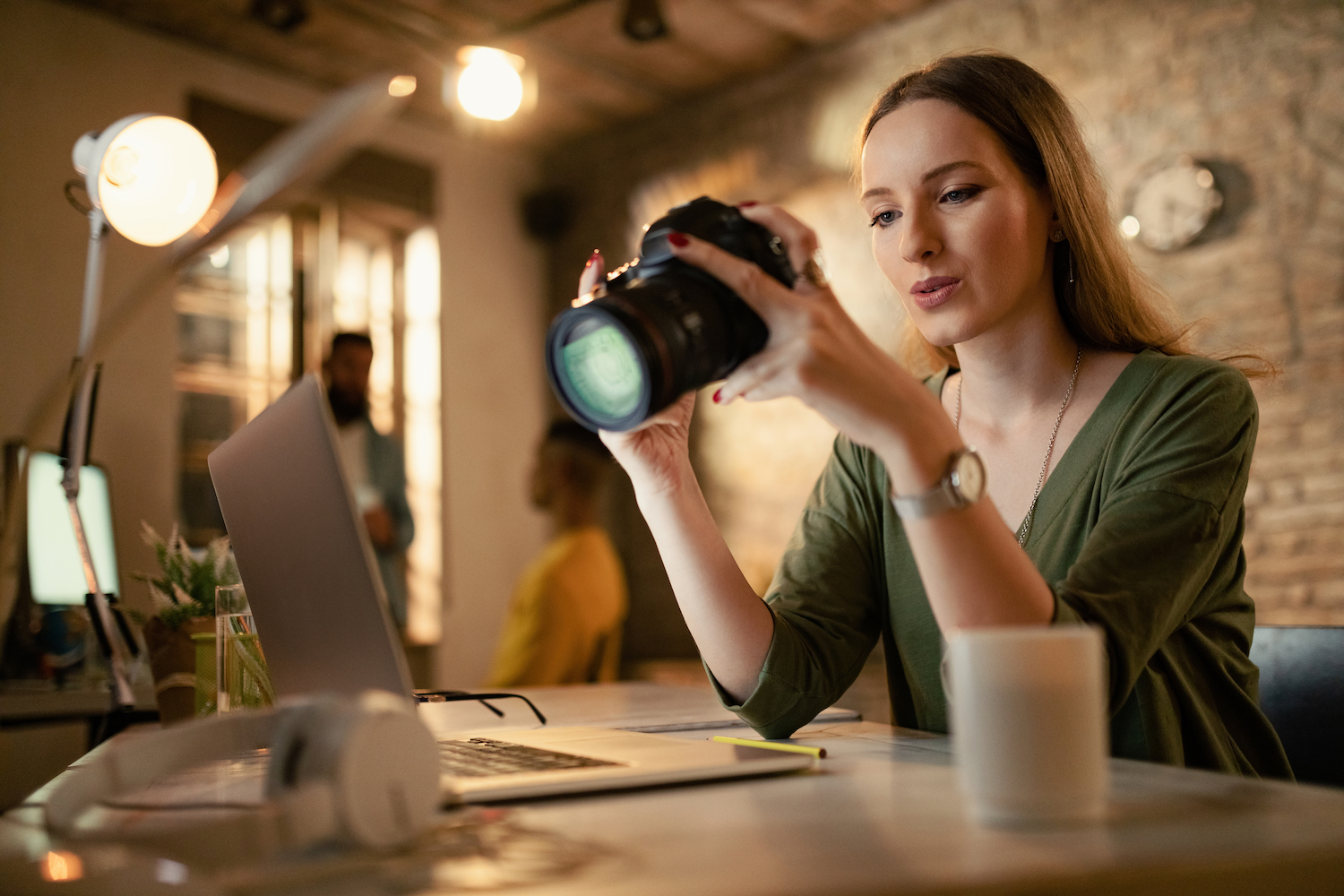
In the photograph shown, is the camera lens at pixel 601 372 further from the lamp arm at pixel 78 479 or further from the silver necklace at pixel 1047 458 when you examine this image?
the lamp arm at pixel 78 479

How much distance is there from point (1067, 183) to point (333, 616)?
3.02 feet

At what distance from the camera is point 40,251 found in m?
3.33

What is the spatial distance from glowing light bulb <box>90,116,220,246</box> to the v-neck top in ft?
2.64

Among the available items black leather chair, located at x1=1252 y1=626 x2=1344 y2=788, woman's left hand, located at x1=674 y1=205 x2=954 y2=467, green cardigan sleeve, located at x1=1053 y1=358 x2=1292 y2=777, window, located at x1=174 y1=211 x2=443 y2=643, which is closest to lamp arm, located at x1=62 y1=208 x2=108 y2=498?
woman's left hand, located at x1=674 y1=205 x2=954 y2=467

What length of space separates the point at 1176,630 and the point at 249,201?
88 centimetres

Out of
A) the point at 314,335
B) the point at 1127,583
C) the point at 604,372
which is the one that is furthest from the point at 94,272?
the point at 314,335

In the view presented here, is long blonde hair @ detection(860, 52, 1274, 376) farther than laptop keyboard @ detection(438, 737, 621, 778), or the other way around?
long blonde hair @ detection(860, 52, 1274, 376)

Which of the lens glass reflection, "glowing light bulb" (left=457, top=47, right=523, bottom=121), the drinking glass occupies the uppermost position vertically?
"glowing light bulb" (left=457, top=47, right=523, bottom=121)

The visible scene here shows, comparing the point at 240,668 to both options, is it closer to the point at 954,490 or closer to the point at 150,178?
the point at 150,178

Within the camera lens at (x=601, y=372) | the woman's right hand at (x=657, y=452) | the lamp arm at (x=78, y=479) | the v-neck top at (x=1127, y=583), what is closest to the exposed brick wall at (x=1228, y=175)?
the v-neck top at (x=1127, y=583)

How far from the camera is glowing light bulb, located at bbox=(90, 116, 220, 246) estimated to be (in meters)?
1.20

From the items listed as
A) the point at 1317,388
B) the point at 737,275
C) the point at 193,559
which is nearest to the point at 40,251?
the point at 193,559

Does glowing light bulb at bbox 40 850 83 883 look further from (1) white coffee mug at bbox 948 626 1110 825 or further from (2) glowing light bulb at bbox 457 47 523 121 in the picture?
(2) glowing light bulb at bbox 457 47 523 121

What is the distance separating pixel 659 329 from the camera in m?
0.68
